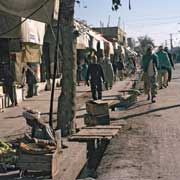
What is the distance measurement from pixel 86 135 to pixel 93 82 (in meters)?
7.74

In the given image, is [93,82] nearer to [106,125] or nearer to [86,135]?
[106,125]

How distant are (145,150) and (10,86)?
8827 millimetres

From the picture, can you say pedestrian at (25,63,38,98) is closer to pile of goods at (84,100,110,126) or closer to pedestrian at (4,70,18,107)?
pedestrian at (4,70,18,107)

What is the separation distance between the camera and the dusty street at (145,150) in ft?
27.9

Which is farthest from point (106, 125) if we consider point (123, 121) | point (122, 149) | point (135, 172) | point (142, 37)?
point (142, 37)

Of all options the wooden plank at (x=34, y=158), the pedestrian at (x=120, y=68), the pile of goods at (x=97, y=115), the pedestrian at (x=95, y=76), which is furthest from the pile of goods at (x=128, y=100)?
the pedestrian at (x=120, y=68)

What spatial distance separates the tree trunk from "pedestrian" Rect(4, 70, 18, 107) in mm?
6593

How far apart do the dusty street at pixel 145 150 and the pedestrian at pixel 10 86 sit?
4.09 metres

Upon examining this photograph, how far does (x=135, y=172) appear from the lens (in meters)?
8.55

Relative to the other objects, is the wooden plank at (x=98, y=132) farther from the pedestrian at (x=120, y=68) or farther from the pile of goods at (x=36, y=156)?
the pedestrian at (x=120, y=68)

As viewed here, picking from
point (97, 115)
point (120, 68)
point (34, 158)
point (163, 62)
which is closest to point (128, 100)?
point (97, 115)

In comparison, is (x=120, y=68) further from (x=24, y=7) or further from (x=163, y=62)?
(x=24, y=7)

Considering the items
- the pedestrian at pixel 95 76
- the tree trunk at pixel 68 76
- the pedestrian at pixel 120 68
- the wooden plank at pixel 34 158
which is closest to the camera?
the wooden plank at pixel 34 158

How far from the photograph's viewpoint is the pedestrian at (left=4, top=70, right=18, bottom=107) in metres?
18.2
